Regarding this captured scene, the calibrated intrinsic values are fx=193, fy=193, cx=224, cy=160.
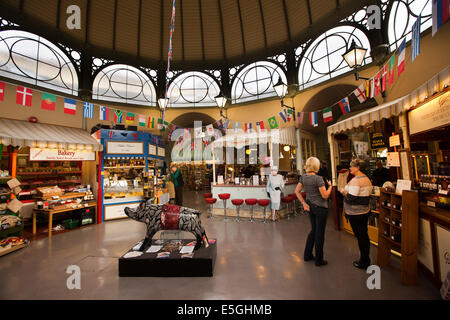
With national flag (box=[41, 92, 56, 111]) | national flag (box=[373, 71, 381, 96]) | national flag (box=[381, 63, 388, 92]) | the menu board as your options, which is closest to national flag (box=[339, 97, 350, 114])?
national flag (box=[373, 71, 381, 96])

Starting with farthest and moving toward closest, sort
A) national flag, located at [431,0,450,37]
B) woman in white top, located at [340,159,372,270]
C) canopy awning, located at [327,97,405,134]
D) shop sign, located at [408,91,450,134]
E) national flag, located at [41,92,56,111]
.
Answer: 1. national flag, located at [41,92,56,111]
2. canopy awning, located at [327,97,405,134]
3. woman in white top, located at [340,159,372,270]
4. shop sign, located at [408,91,450,134]
5. national flag, located at [431,0,450,37]

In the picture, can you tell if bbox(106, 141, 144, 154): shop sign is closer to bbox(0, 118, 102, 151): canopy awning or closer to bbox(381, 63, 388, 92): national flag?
bbox(0, 118, 102, 151): canopy awning

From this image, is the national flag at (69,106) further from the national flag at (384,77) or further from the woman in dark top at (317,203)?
the national flag at (384,77)

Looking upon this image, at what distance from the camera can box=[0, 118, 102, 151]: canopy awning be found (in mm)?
5359

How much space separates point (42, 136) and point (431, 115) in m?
9.81

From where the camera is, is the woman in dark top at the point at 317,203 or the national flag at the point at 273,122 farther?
the national flag at the point at 273,122

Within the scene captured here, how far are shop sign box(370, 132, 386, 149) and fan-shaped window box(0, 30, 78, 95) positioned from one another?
12.3 m

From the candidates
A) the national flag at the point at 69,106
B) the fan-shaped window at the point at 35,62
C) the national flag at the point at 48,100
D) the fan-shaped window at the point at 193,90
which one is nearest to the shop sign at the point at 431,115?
the national flag at the point at 69,106

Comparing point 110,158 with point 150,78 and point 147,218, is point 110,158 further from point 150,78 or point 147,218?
point 150,78

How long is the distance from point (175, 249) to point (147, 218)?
79 centimetres

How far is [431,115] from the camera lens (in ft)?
11.0

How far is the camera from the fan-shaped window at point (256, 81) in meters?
10.5

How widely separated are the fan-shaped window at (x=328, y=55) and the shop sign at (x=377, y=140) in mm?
3226
